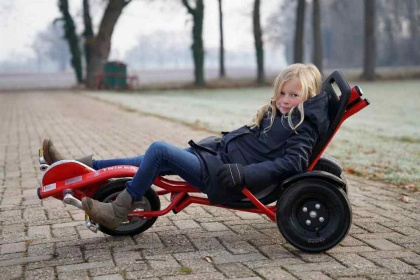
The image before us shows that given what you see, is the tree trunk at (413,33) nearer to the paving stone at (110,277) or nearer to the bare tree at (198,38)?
the bare tree at (198,38)

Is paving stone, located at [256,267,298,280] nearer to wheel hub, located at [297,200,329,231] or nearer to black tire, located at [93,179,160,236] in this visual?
wheel hub, located at [297,200,329,231]

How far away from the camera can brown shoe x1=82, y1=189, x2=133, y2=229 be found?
4.25 m

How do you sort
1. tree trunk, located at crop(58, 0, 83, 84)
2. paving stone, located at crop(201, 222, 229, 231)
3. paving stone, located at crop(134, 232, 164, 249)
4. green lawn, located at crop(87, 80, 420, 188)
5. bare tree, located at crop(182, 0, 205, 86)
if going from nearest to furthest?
paving stone, located at crop(134, 232, 164, 249) < paving stone, located at crop(201, 222, 229, 231) < green lawn, located at crop(87, 80, 420, 188) < bare tree, located at crop(182, 0, 205, 86) < tree trunk, located at crop(58, 0, 83, 84)

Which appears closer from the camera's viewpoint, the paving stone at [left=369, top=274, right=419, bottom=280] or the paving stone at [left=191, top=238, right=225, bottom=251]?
the paving stone at [left=369, top=274, right=419, bottom=280]

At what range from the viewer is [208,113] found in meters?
17.7

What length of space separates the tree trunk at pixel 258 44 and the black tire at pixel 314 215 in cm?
3516

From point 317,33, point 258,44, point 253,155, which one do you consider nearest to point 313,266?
point 253,155

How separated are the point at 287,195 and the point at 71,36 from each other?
37.0 meters

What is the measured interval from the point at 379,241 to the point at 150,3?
35.1 m

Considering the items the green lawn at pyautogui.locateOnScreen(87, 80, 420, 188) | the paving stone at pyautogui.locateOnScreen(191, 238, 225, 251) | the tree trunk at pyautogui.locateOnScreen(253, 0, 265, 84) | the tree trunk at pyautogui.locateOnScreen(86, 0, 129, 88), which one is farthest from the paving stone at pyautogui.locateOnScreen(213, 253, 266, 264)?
the tree trunk at pyautogui.locateOnScreen(253, 0, 265, 84)

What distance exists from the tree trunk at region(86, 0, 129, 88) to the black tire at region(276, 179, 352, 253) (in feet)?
106

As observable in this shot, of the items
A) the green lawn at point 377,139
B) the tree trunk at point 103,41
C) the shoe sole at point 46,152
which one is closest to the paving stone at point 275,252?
the shoe sole at point 46,152

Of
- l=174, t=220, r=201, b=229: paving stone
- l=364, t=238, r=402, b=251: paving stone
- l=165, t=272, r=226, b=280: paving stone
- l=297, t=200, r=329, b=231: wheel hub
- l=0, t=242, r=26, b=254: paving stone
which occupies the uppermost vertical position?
l=297, t=200, r=329, b=231: wheel hub

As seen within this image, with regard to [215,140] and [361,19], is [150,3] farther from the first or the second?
[361,19]
